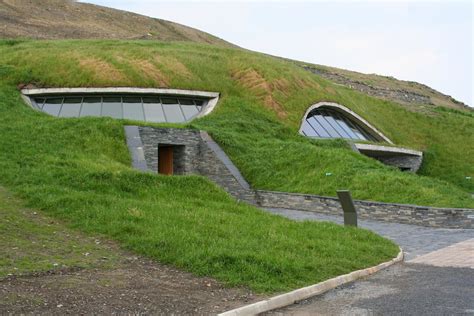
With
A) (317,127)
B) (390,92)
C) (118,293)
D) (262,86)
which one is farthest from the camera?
(390,92)

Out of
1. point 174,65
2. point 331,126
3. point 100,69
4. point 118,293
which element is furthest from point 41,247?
point 331,126

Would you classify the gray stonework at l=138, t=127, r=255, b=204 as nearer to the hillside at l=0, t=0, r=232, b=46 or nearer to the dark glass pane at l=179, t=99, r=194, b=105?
the dark glass pane at l=179, t=99, r=194, b=105

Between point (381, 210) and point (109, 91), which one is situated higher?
point (109, 91)

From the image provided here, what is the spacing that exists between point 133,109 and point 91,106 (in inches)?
69.4

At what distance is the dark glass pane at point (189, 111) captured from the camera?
24389mm

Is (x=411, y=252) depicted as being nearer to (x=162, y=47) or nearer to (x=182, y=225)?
(x=182, y=225)

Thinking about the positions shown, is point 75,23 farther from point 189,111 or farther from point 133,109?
point 133,109

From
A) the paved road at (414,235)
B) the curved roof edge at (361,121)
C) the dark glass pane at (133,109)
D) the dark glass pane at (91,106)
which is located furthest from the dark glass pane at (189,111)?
the paved road at (414,235)

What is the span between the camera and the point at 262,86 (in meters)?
27.6

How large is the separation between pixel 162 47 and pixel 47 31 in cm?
968

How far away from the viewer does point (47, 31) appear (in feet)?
114

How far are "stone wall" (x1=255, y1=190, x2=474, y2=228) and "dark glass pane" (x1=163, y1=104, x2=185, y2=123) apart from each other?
5714 millimetres

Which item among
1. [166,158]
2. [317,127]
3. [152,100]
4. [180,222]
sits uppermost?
[152,100]

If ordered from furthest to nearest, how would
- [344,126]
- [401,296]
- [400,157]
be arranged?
1. [400,157]
2. [344,126]
3. [401,296]
